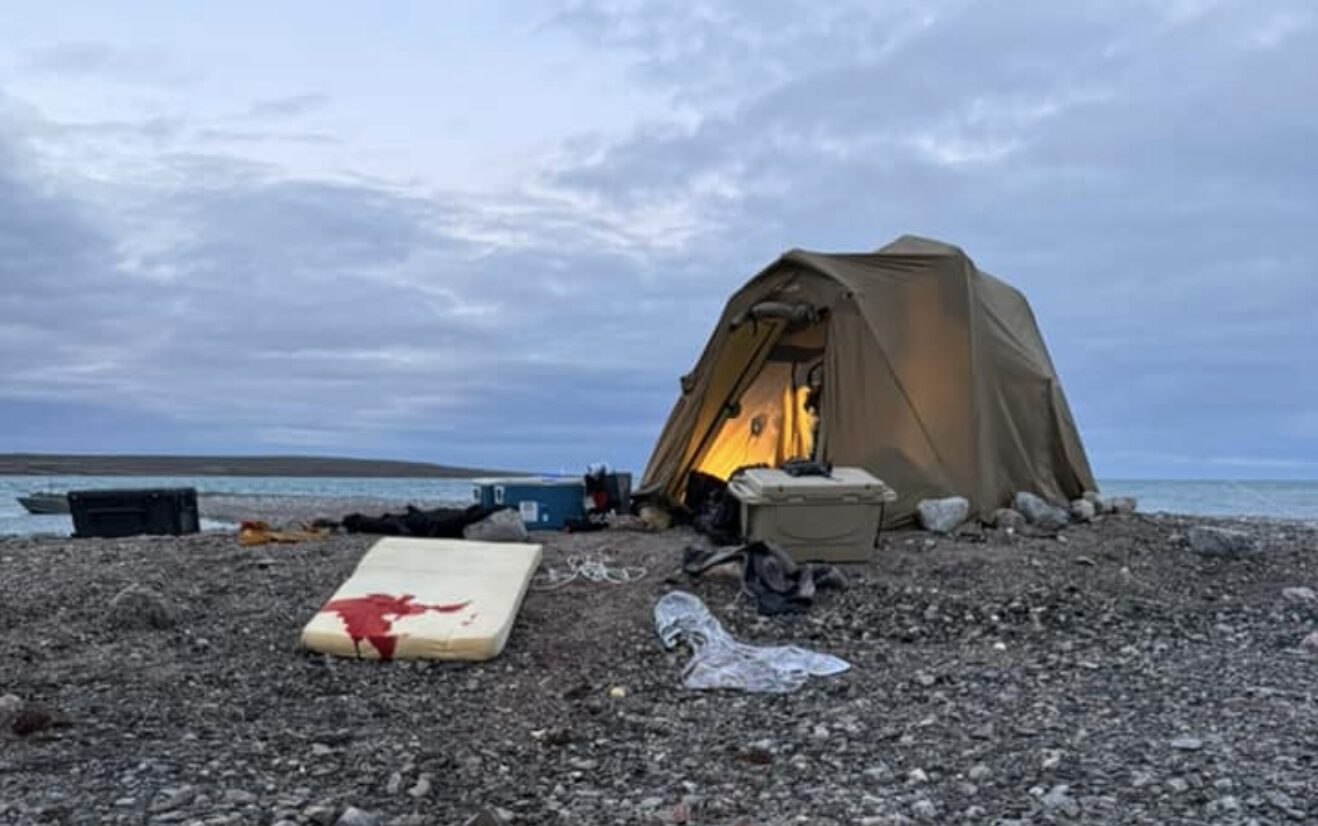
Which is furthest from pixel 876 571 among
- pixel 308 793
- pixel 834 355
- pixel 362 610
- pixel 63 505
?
pixel 63 505

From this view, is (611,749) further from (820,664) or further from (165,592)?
(165,592)

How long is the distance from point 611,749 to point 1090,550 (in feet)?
19.7

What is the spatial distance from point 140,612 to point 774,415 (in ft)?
23.9

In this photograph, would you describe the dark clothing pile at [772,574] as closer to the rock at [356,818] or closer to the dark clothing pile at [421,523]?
the dark clothing pile at [421,523]

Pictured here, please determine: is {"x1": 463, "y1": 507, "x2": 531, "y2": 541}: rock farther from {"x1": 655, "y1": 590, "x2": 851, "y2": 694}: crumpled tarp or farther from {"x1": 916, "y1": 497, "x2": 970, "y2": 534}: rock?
{"x1": 916, "y1": 497, "x2": 970, "y2": 534}: rock

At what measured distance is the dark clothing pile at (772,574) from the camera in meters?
6.94

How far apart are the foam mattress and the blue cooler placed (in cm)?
340

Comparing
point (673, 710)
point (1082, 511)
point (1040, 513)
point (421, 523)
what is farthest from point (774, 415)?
point (673, 710)

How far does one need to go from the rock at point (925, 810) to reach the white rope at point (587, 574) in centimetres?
405

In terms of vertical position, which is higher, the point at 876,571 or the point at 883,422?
the point at 883,422

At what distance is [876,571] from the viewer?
7.94 m

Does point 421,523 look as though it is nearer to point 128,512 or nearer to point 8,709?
point 128,512

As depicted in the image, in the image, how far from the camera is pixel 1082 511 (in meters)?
10.6

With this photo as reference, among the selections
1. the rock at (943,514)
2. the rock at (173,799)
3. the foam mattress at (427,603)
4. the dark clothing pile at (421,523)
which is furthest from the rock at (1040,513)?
the rock at (173,799)
